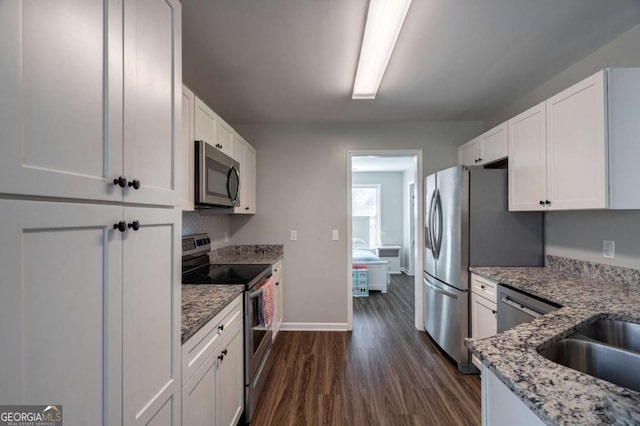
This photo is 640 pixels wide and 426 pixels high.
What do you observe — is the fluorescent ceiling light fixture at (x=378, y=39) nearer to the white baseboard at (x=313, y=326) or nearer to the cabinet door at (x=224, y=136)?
the cabinet door at (x=224, y=136)

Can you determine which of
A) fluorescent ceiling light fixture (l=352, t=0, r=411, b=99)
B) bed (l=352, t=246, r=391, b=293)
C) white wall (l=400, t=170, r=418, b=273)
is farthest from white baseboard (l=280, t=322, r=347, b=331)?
white wall (l=400, t=170, r=418, b=273)

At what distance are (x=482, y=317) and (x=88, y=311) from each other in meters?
2.60

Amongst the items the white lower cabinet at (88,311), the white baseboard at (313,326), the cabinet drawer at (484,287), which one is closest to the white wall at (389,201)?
the white baseboard at (313,326)

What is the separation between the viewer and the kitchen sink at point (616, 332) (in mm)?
1215

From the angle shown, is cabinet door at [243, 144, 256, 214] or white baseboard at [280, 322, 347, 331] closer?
cabinet door at [243, 144, 256, 214]

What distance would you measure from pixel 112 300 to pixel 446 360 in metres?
2.83

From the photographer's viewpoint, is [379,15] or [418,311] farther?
[418,311]

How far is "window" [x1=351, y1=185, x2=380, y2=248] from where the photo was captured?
Answer: 22.3ft

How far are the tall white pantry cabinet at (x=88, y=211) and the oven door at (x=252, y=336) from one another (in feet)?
2.63

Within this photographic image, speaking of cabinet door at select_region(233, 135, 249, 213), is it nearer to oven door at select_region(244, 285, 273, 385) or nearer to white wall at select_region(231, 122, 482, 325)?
white wall at select_region(231, 122, 482, 325)

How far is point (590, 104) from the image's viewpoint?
1585 millimetres

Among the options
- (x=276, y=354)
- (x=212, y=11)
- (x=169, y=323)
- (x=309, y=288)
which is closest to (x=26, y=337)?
(x=169, y=323)

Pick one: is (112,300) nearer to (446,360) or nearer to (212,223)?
(212,223)

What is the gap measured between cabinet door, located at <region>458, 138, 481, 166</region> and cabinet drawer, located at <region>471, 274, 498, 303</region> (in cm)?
123
